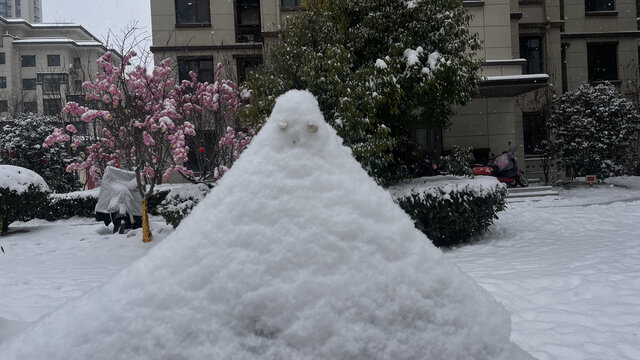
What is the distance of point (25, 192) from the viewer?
10.9m

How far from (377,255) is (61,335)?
793mm

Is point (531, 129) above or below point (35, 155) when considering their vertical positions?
above

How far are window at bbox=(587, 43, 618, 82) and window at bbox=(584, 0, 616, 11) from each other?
186 centimetres

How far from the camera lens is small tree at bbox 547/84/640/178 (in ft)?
53.4

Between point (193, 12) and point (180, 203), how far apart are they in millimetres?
12993

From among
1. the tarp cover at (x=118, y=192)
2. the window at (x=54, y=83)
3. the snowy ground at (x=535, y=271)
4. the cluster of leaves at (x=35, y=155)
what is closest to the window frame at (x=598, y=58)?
the snowy ground at (x=535, y=271)

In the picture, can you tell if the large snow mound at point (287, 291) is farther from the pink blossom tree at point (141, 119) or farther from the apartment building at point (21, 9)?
the apartment building at point (21, 9)

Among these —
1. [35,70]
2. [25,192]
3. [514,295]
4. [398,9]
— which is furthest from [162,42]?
[35,70]

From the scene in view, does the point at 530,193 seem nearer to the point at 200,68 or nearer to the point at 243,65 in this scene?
the point at 243,65

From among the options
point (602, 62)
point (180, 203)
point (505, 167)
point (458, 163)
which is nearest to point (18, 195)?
point (180, 203)

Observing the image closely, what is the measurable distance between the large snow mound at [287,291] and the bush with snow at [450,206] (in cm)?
620

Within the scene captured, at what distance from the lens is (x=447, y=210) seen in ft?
24.2

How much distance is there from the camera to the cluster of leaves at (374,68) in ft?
25.0

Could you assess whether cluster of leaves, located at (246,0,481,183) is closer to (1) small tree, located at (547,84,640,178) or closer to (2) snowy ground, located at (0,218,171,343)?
(2) snowy ground, located at (0,218,171,343)
